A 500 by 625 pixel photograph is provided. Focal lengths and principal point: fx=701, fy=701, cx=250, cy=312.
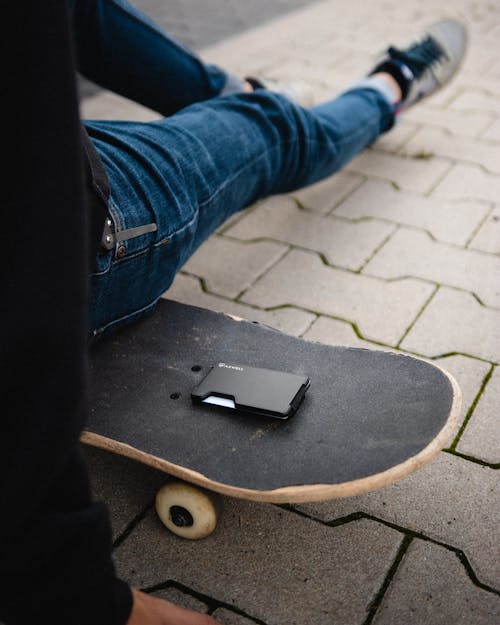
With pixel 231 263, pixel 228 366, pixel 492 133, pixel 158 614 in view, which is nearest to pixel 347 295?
pixel 231 263

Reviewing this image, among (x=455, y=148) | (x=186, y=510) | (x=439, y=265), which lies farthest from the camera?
(x=455, y=148)

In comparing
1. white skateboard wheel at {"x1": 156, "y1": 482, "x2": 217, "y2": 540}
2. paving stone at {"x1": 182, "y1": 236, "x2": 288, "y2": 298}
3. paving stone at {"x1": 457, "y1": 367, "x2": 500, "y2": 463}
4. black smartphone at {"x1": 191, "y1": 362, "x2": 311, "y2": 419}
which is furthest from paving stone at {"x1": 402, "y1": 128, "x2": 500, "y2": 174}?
white skateboard wheel at {"x1": 156, "y1": 482, "x2": 217, "y2": 540}

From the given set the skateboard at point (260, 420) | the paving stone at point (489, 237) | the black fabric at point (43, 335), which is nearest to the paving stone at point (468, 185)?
the paving stone at point (489, 237)

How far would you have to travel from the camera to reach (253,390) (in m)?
1.39

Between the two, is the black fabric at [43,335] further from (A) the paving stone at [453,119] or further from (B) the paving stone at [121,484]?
(A) the paving stone at [453,119]

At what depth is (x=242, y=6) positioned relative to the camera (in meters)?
5.75

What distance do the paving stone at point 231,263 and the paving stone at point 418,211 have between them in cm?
38

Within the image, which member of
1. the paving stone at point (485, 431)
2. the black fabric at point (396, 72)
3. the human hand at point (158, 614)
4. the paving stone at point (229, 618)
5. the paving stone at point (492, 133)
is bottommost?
the paving stone at point (229, 618)

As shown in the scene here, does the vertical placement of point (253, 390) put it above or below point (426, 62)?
below

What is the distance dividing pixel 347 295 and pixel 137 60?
959 mm

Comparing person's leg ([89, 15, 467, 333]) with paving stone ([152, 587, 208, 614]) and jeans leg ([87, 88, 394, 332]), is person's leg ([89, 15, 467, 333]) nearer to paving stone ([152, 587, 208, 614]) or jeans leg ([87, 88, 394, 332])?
jeans leg ([87, 88, 394, 332])

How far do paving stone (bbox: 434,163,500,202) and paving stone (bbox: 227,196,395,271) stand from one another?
373 millimetres

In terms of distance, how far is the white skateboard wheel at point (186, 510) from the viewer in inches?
52.2

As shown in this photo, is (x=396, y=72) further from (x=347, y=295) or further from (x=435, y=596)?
(x=435, y=596)
